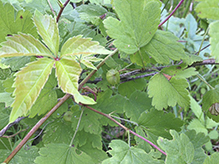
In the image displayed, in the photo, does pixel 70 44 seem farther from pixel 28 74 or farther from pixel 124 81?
pixel 124 81

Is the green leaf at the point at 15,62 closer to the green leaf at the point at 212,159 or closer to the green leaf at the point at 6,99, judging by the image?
the green leaf at the point at 6,99

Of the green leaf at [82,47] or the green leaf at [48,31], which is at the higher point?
the green leaf at [48,31]

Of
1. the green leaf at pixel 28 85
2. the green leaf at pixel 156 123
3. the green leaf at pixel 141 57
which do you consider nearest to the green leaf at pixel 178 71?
the green leaf at pixel 141 57

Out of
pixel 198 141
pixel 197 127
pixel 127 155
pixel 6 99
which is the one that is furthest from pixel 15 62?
pixel 197 127

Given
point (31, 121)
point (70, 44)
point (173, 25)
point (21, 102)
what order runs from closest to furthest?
point (21, 102)
point (70, 44)
point (31, 121)
point (173, 25)

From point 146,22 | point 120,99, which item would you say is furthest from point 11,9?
point 120,99
